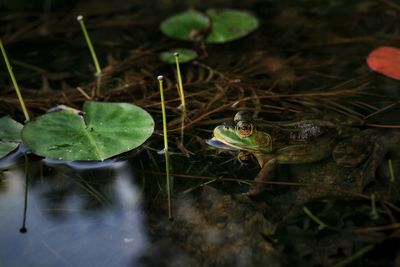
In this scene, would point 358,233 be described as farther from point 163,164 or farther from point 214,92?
point 214,92

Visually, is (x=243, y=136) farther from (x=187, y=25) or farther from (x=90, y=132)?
(x=187, y=25)

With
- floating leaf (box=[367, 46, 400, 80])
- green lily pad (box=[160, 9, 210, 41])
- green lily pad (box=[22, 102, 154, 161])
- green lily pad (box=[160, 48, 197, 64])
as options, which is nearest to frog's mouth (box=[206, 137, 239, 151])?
green lily pad (box=[22, 102, 154, 161])

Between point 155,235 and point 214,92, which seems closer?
point 155,235

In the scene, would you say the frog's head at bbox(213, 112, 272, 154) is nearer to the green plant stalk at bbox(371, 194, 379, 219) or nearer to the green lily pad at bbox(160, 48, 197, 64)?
the green plant stalk at bbox(371, 194, 379, 219)

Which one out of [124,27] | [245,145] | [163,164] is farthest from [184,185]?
[124,27]

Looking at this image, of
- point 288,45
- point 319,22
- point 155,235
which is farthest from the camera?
point 319,22

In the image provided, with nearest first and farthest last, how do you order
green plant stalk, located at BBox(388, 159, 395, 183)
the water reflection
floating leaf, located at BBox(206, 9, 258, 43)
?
the water reflection
green plant stalk, located at BBox(388, 159, 395, 183)
floating leaf, located at BBox(206, 9, 258, 43)

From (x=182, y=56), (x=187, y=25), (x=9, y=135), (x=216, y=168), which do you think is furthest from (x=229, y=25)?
(x=9, y=135)
